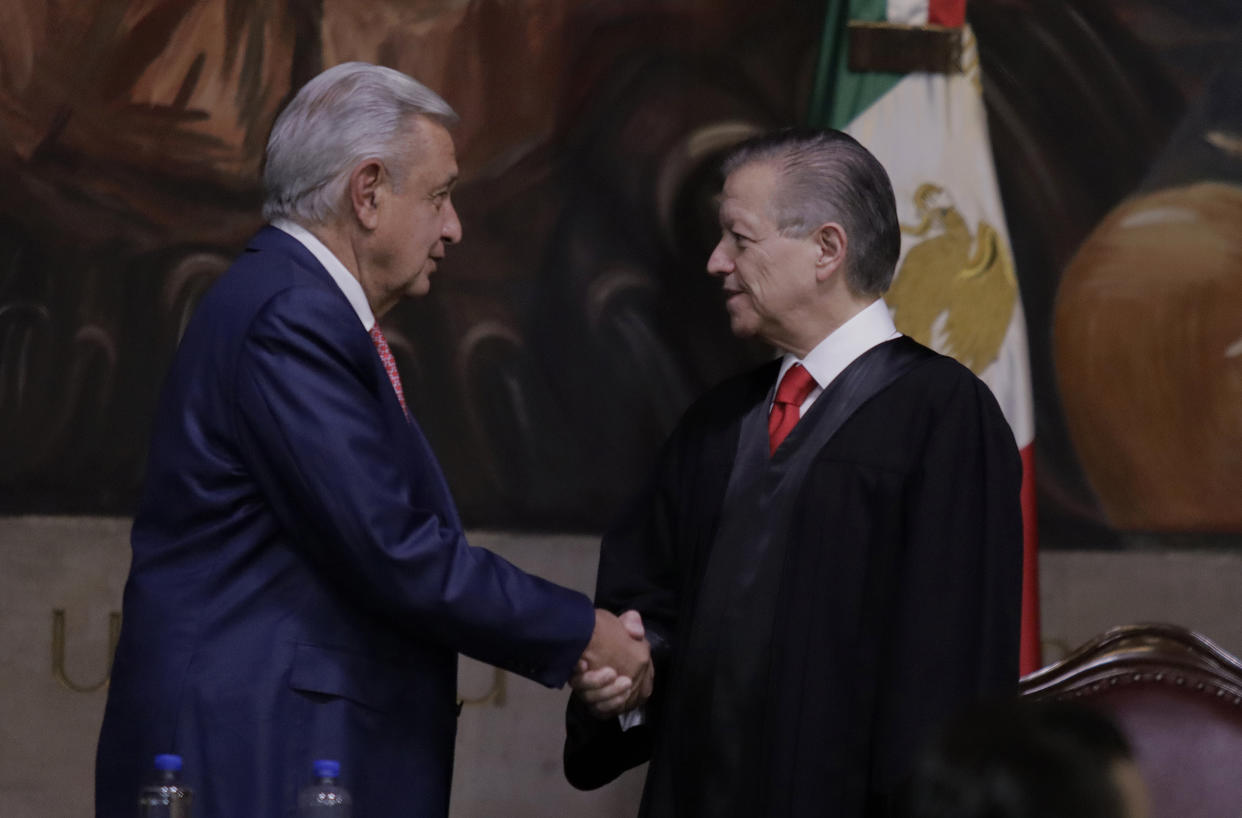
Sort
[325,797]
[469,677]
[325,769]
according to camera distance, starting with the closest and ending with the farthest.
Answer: [325,769] → [325,797] → [469,677]

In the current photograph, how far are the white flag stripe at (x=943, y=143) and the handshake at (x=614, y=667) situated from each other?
1.40m

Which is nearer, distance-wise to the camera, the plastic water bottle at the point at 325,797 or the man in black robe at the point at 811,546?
the plastic water bottle at the point at 325,797

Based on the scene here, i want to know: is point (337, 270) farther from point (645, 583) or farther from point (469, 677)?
point (469, 677)

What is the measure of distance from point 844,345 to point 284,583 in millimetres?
1236

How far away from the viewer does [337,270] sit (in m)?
3.12

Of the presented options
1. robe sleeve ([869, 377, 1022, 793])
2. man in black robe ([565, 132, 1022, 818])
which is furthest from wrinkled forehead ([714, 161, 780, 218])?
robe sleeve ([869, 377, 1022, 793])

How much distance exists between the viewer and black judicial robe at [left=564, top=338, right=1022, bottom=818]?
10.1 ft

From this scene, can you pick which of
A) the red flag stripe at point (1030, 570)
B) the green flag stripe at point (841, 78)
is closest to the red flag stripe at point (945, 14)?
the green flag stripe at point (841, 78)

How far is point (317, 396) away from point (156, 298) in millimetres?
1588

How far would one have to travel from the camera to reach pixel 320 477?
288 cm

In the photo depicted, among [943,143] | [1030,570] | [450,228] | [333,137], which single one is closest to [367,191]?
[333,137]

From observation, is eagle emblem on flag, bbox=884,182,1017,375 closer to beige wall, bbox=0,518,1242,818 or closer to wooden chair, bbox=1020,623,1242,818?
beige wall, bbox=0,518,1242,818

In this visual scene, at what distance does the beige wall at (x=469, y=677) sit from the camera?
4.24m

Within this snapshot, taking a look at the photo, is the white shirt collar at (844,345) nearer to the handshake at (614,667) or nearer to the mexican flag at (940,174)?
the handshake at (614,667)
